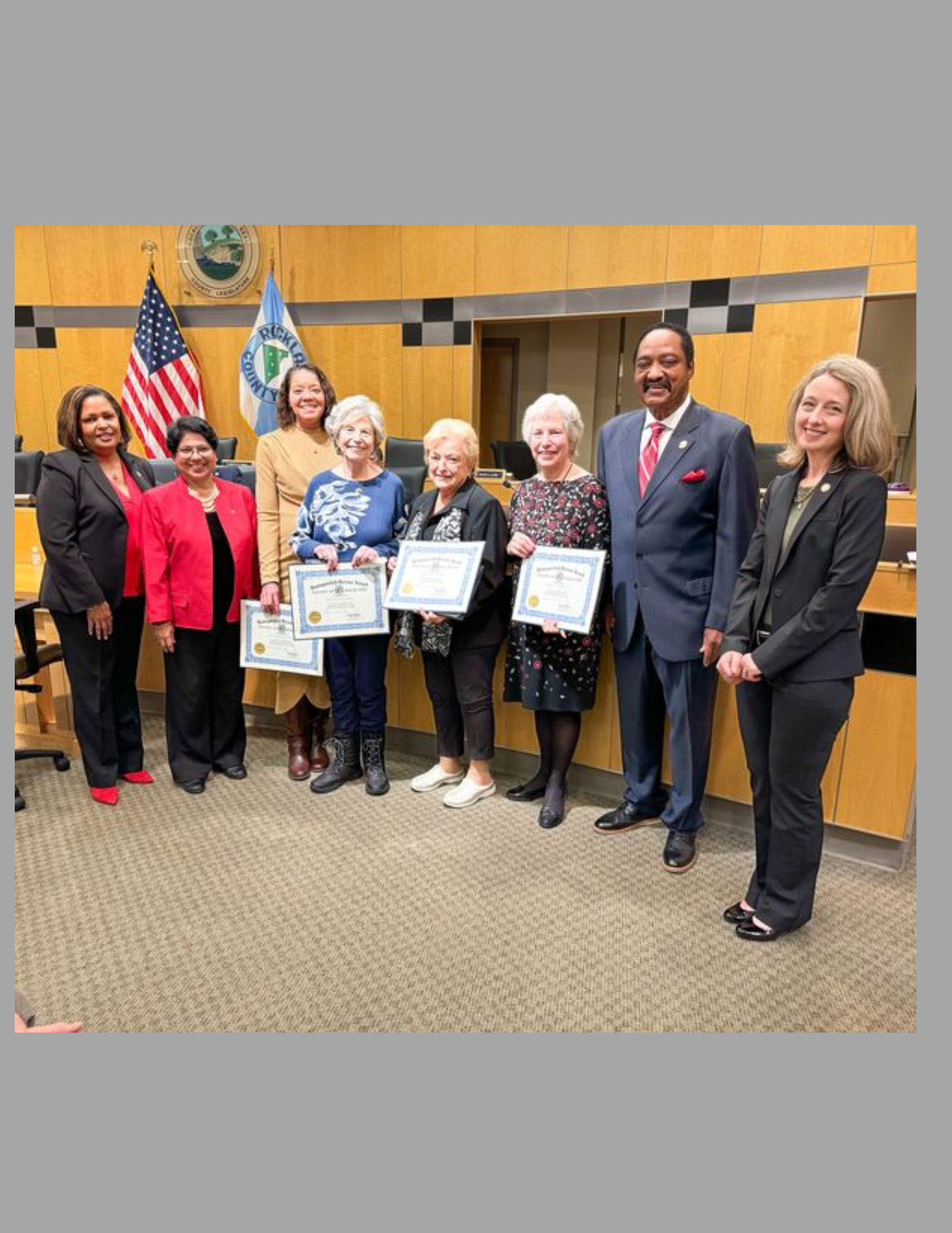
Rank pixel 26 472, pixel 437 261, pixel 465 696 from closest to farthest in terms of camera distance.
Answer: pixel 465 696 < pixel 26 472 < pixel 437 261

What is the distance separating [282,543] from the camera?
10.6 ft

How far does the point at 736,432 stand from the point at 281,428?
6.12 feet

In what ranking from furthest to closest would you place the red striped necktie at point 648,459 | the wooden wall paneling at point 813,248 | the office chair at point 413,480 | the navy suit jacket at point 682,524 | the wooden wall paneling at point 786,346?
the wooden wall paneling at point 786,346
the wooden wall paneling at point 813,248
the office chair at point 413,480
the red striped necktie at point 648,459
the navy suit jacket at point 682,524

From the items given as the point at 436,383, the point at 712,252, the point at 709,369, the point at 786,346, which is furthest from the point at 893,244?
the point at 436,383

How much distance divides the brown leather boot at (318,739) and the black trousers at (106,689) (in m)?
0.76

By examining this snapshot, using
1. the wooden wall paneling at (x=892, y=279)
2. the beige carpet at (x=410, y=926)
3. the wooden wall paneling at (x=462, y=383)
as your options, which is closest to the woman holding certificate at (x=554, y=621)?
the beige carpet at (x=410, y=926)

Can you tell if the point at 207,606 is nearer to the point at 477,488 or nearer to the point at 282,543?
the point at 282,543

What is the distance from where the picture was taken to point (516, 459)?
429 centimetres

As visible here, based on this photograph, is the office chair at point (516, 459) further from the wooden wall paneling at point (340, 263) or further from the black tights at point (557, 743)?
the wooden wall paneling at point (340, 263)

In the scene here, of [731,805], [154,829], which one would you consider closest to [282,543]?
[154,829]

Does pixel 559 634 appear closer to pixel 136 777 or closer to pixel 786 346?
pixel 136 777

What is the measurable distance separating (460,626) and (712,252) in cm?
298

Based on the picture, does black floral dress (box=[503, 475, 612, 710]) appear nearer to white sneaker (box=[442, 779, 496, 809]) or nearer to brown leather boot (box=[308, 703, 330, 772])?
white sneaker (box=[442, 779, 496, 809])

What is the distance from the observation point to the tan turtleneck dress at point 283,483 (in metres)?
3.16
